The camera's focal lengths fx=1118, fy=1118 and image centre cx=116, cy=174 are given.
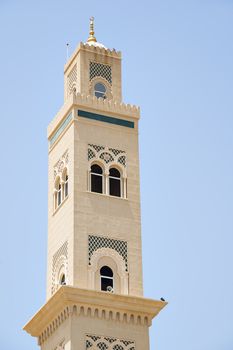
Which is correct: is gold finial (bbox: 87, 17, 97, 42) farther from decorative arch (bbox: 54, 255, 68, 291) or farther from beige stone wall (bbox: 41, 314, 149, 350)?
beige stone wall (bbox: 41, 314, 149, 350)

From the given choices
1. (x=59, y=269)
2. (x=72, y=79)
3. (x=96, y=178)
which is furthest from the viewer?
(x=72, y=79)

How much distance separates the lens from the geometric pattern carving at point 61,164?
43.2 m

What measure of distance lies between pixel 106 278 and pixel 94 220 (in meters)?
2.19

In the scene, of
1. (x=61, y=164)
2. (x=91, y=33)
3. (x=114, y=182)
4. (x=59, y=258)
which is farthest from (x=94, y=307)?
(x=91, y=33)

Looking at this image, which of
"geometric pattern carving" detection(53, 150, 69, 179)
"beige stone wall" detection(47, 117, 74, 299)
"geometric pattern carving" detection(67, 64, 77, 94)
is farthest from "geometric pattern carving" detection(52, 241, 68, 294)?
"geometric pattern carving" detection(67, 64, 77, 94)

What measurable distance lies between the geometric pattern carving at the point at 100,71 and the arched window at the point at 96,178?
13.6 feet

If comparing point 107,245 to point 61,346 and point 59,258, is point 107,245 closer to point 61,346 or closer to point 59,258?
point 59,258

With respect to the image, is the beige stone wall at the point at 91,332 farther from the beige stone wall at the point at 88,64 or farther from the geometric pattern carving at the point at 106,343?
the beige stone wall at the point at 88,64

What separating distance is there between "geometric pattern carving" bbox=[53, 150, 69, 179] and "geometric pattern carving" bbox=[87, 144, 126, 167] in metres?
1.03

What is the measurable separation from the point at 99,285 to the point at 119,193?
4.13 m

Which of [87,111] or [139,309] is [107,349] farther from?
[87,111]

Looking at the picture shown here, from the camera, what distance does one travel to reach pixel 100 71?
4525cm

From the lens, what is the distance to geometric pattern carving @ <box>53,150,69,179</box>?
43219 mm

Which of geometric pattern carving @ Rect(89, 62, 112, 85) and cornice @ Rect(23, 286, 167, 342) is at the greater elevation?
geometric pattern carving @ Rect(89, 62, 112, 85)
